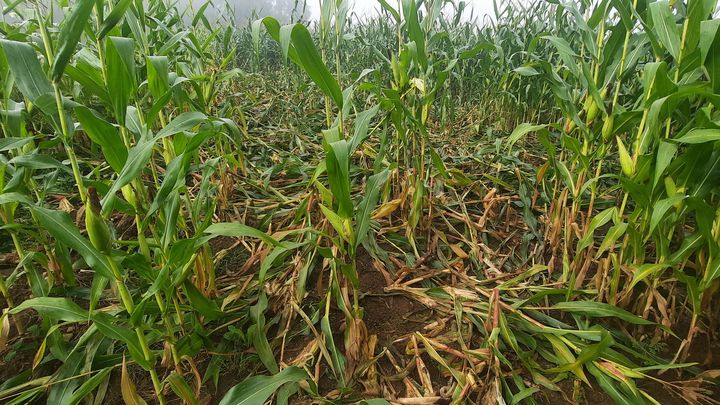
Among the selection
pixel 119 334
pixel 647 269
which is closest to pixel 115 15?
pixel 119 334

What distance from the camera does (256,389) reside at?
1.02 m

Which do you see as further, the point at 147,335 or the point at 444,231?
the point at 444,231

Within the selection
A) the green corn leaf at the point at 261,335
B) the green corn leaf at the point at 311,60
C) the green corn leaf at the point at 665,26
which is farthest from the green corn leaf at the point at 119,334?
the green corn leaf at the point at 665,26

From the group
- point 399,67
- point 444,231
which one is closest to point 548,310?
point 444,231

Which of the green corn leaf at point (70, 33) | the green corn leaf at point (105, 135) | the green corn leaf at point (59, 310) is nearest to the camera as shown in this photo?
the green corn leaf at point (70, 33)

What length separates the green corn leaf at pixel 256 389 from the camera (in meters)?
0.98

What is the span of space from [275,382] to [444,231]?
115 centimetres

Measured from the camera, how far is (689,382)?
3.62 ft

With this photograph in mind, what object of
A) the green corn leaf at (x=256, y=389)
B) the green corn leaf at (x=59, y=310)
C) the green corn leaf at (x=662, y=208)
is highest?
the green corn leaf at (x=59, y=310)

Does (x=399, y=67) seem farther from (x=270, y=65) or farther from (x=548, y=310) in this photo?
(x=270, y=65)

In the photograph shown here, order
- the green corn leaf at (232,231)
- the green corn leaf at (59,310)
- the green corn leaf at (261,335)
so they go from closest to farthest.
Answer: the green corn leaf at (59,310) → the green corn leaf at (232,231) → the green corn leaf at (261,335)

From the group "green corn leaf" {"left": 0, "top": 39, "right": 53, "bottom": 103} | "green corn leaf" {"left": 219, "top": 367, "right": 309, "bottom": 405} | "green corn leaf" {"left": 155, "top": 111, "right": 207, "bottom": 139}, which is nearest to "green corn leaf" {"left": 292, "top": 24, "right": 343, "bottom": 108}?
"green corn leaf" {"left": 155, "top": 111, "right": 207, "bottom": 139}

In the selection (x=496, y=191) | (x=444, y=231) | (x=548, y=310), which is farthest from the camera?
Answer: (x=496, y=191)

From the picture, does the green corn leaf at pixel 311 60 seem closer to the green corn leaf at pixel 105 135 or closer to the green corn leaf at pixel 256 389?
the green corn leaf at pixel 105 135
